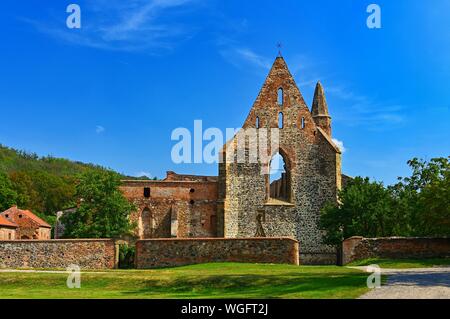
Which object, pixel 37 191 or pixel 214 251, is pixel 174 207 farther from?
pixel 37 191

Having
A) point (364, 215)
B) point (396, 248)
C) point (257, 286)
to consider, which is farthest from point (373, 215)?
point (257, 286)

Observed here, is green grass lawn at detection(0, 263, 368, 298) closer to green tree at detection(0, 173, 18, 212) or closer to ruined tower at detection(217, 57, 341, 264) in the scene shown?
ruined tower at detection(217, 57, 341, 264)

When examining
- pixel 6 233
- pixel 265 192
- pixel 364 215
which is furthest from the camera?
pixel 6 233

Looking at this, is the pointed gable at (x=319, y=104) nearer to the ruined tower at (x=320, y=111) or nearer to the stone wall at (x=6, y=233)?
the ruined tower at (x=320, y=111)

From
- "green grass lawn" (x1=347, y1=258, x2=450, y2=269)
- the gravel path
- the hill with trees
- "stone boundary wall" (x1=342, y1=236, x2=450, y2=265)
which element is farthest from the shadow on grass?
the hill with trees

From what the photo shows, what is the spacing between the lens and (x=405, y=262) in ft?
103

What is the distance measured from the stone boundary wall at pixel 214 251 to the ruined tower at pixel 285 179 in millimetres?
11190

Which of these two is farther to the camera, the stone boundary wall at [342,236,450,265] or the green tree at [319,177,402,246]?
the green tree at [319,177,402,246]

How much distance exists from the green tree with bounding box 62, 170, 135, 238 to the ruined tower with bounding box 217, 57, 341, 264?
7.51 m

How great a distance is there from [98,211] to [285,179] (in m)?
15.1

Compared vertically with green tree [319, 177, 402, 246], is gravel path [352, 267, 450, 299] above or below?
below

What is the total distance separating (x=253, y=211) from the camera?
47250 mm

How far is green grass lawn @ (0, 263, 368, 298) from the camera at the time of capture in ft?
62.4
